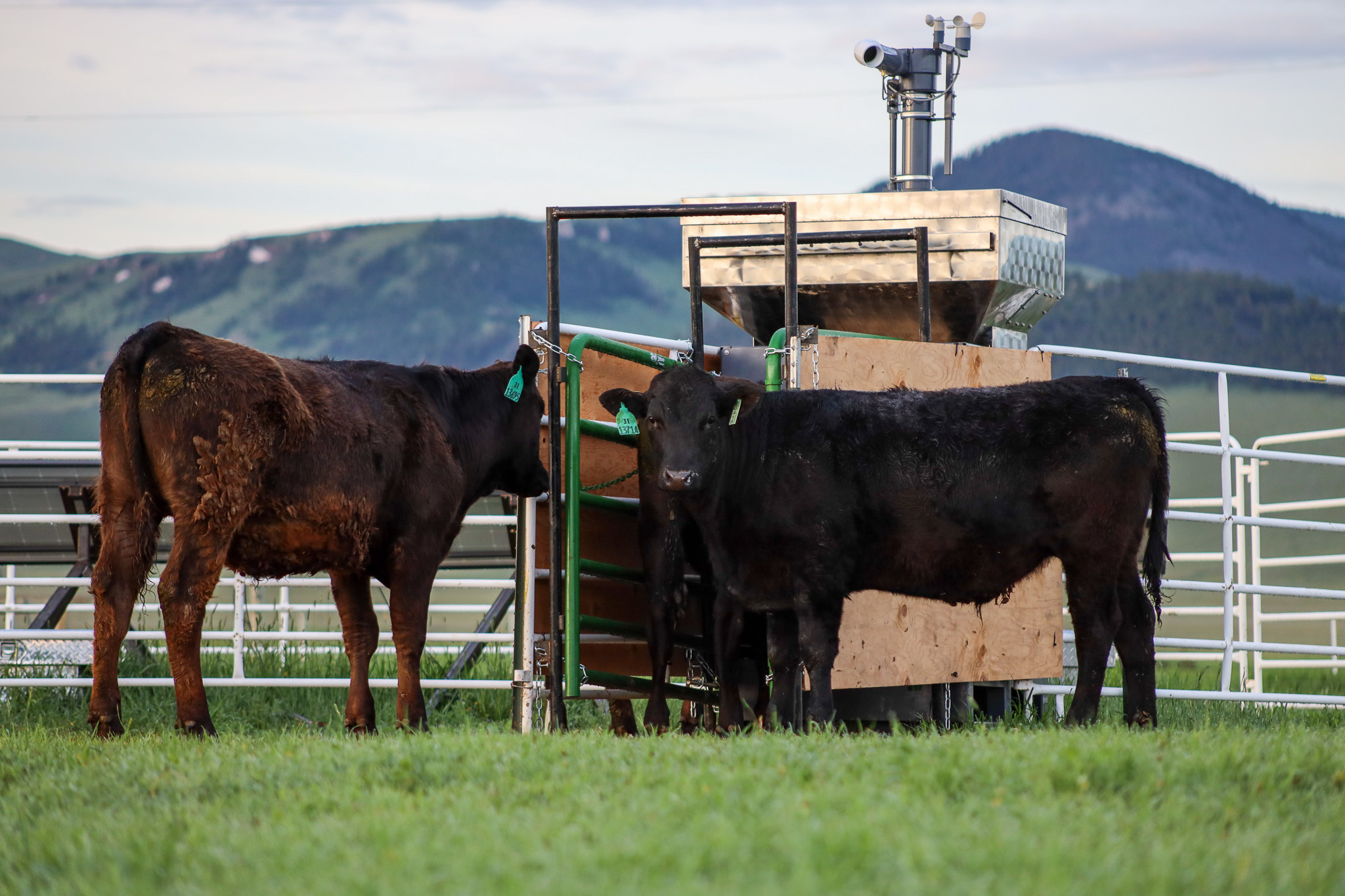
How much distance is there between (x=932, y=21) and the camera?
8828 millimetres

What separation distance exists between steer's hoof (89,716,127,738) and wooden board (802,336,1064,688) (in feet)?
10.7

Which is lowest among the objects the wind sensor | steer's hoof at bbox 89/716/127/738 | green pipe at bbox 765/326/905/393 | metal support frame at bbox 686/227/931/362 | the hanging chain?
steer's hoof at bbox 89/716/127/738

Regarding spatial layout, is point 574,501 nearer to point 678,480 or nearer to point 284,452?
point 678,480

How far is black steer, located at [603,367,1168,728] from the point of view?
19.5 feet

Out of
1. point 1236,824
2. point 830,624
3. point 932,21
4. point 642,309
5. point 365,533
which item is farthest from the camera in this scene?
point 642,309

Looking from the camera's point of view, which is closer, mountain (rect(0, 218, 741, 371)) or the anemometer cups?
the anemometer cups

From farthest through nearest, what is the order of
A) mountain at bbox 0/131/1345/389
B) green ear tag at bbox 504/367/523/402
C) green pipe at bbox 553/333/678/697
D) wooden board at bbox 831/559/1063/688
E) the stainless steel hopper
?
mountain at bbox 0/131/1345/389
the stainless steel hopper
green ear tag at bbox 504/367/523/402
wooden board at bbox 831/559/1063/688
green pipe at bbox 553/333/678/697

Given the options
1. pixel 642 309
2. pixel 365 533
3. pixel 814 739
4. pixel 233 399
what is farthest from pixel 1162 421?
pixel 642 309

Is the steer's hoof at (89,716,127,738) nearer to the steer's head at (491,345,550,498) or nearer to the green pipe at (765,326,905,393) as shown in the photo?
the steer's head at (491,345,550,498)

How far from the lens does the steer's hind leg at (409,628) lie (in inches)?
257

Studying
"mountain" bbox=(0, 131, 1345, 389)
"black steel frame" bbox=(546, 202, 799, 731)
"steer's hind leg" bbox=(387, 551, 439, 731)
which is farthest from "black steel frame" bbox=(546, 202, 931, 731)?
"mountain" bbox=(0, 131, 1345, 389)

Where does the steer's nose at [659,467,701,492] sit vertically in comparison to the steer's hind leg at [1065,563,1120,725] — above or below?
above

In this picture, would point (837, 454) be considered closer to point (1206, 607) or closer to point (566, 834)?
point (566, 834)

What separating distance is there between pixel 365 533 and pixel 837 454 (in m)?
2.24
